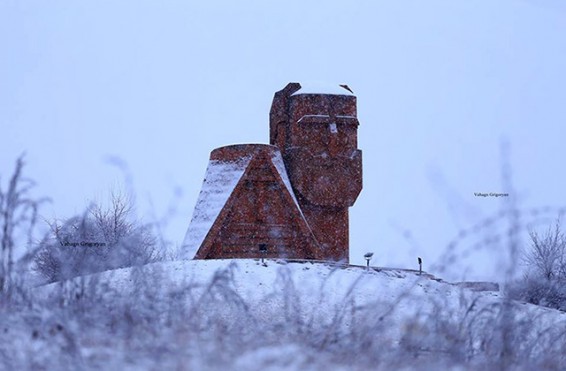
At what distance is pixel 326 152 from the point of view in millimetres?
24750

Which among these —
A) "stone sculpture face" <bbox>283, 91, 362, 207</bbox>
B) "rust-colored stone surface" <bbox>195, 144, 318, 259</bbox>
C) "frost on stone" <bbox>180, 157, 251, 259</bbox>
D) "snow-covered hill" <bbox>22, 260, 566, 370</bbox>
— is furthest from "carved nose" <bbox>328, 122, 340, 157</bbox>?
"snow-covered hill" <bbox>22, 260, 566, 370</bbox>

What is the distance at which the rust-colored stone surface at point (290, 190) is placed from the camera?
23.0m

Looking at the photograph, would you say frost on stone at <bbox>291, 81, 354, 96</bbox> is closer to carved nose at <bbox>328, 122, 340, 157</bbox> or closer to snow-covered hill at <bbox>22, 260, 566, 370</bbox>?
carved nose at <bbox>328, 122, 340, 157</bbox>

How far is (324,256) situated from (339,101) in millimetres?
4525

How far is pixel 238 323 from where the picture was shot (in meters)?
7.40

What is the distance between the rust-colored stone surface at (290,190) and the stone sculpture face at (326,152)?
0.09 feet

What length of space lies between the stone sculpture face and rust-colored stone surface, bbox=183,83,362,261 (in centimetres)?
3

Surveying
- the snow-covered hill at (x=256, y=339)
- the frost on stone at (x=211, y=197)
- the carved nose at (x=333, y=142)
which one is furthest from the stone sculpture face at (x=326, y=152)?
the snow-covered hill at (x=256, y=339)

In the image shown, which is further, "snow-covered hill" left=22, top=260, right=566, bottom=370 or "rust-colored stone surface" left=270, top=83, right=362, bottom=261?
"rust-colored stone surface" left=270, top=83, right=362, bottom=261

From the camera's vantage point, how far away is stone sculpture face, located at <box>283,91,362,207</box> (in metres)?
24.7

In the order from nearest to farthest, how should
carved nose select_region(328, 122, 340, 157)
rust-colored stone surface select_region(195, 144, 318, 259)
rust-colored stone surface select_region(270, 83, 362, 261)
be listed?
rust-colored stone surface select_region(195, 144, 318, 259) < carved nose select_region(328, 122, 340, 157) < rust-colored stone surface select_region(270, 83, 362, 261)

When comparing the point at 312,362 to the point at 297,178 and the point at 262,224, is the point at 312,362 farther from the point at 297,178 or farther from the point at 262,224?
the point at 297,178

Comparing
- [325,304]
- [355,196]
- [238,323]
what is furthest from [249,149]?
[238,323]

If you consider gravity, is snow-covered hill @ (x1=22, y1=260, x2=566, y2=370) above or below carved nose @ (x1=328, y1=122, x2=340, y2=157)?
below
